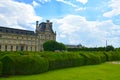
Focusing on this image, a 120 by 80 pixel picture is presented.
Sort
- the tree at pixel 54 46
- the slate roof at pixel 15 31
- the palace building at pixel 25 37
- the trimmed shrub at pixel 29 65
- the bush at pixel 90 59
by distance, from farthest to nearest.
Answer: the palace building at pixel 25 37, the slate roof at pixel 15 31, the tree at pixel 54 46, the bush at pixel 90 59, the trimmed shrub at pixel 29 65

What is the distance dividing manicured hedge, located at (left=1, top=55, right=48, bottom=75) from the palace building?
64.1 m

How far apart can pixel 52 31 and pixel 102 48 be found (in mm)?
38040

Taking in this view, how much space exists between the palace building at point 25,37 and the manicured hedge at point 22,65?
2526 inches

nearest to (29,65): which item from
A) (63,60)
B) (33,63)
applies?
(33,63)

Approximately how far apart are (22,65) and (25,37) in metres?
73.4

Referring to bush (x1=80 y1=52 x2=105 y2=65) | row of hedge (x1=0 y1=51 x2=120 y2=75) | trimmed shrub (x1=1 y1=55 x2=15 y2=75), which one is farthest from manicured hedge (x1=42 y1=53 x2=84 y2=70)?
trimmed shrub (x1=1 y1=55 x2=15 y2=75)

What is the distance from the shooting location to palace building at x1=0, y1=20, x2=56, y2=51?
263 feet

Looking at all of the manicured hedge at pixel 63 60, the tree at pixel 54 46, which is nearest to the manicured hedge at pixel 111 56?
the manicured hedge at pixel 63 60

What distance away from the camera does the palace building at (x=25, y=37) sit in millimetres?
Result: 80306

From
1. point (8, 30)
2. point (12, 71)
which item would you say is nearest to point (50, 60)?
point (12, 71)

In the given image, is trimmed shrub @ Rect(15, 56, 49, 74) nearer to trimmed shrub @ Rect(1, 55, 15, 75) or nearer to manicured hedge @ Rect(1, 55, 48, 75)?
manicured hedge @ Rect(1, 55, 48, 75)

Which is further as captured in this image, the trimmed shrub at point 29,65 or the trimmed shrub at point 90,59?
the trimmed shrub at point 90,59

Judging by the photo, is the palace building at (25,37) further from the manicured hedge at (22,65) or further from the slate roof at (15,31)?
the manicured hedge at (22,65)

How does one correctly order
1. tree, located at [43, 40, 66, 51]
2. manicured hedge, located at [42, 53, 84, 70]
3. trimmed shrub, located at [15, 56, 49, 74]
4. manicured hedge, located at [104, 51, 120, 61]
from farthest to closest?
1. tree, located at [43, 40, 66, 51]
2. manicured hedge, located at [104, 51, 120, 61]
3. manicured hedge, located at [42, 53, 84, 70]
4. trimmed shrub, located at [15, 56, 49, 74]
